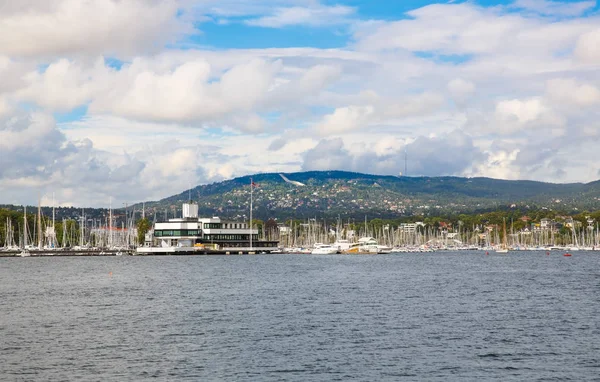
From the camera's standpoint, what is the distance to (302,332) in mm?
51188

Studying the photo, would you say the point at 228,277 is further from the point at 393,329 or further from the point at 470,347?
the point at 470,347

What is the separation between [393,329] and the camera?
5244 centimetres

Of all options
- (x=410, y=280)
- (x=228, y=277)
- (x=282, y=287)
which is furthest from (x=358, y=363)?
(x=228, y=277)

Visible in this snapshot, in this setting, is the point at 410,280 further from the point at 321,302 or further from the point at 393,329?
the point at 393,329

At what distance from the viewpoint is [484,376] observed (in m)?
36.9

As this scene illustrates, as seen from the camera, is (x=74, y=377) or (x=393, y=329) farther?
(x=393, y=329)

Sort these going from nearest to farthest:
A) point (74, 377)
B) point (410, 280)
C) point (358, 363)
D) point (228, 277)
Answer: point (74, 377)
point (358, 363)
point (410, 280)
point (228, 277)

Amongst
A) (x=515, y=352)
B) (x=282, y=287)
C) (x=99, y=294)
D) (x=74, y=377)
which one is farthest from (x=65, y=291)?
(x=515, y=352)

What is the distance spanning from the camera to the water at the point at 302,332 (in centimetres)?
3869

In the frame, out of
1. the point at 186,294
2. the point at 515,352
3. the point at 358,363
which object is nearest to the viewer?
the point at 358,363

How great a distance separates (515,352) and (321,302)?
97.3 feet

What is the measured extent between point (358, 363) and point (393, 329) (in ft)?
40.7

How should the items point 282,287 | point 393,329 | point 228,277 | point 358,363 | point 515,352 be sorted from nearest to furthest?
point 358,363 → point 515,352 → point 393,329 → point 282,287 → point 228,277

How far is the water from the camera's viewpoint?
38688 millimetres
